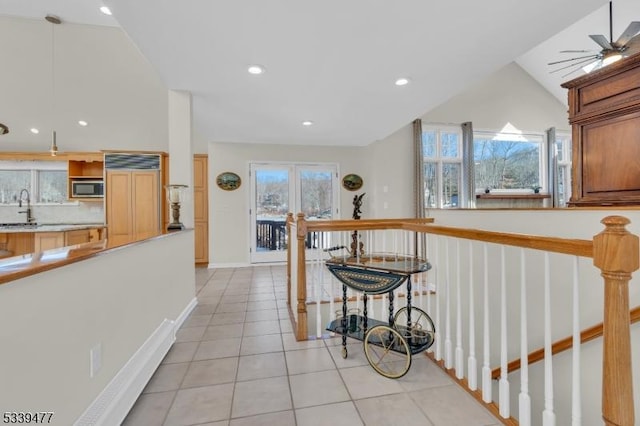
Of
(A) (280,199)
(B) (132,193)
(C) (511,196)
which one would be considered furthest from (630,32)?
(B) (132,193)

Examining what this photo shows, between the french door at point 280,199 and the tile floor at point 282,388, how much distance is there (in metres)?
2.97

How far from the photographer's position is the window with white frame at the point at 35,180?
515 centimetres

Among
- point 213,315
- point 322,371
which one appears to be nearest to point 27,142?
point 213,315

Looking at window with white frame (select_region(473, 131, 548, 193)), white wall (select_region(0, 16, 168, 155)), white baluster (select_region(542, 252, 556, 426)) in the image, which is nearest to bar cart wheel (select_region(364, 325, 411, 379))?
white baluster (select_region(542, 252, 556, 426))

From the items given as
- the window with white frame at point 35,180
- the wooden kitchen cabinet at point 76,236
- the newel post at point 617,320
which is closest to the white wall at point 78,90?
the window with white frame at point 35,180

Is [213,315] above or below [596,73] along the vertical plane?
below

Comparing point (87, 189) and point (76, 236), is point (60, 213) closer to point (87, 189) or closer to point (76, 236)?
point (87, 189)

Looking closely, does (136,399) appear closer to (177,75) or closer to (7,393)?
(7,393)

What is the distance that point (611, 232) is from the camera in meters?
0.92

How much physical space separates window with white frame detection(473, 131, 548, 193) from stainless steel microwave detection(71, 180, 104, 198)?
7.50 meters

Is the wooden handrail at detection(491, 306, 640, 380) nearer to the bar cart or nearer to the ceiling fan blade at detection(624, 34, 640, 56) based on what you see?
the bar cart

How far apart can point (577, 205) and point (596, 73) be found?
1196 mm

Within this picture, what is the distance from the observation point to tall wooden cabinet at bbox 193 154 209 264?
550 centimetres

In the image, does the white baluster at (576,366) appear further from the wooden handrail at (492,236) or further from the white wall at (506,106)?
the white wall at (506,106)
